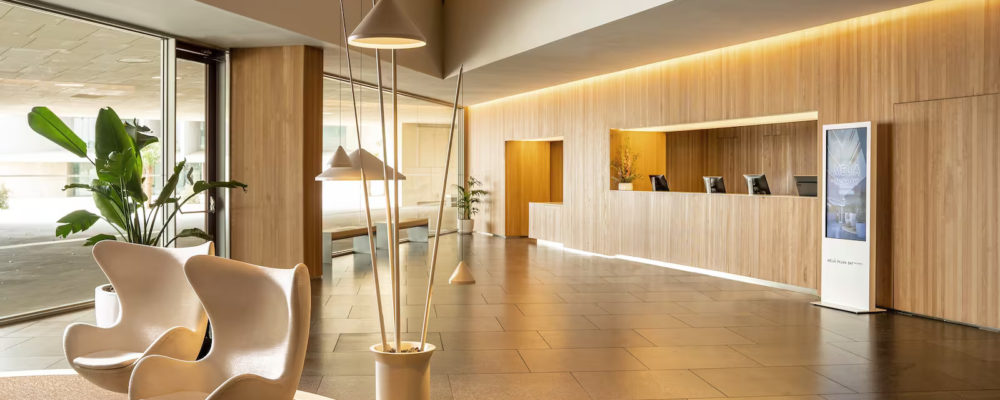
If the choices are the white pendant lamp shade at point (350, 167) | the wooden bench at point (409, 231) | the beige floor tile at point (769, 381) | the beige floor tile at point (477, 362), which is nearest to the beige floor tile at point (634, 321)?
the beige floor tile at point (477, 362)

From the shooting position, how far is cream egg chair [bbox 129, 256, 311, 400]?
10.5ft

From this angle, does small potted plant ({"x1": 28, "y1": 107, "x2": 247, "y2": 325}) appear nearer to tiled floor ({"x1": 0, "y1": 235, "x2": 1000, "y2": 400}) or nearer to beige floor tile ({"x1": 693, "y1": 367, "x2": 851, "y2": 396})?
tiled floor ({"x1": 0, "y1": 235, "x2": 1000, "y2": 400})

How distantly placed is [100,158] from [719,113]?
7084 millimetres

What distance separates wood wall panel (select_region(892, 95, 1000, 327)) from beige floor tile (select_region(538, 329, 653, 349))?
2992 millimetres

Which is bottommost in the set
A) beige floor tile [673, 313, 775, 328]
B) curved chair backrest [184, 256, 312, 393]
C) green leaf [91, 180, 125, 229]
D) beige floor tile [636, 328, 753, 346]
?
beige floor tile [636, 328, 753, 346]

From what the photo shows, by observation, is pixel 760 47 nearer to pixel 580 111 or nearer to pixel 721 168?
pixel 721 168

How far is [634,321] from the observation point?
21.9ft

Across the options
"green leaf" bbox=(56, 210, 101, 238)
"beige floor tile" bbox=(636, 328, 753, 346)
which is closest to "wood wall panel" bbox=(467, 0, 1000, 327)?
"beige floor tile" bbox=(636, 328, 753, 346)

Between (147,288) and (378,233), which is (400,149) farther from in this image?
(147,288)

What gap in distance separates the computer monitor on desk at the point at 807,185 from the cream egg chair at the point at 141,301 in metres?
6.69

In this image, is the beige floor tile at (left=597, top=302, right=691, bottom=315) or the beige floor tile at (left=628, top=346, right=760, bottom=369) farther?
the beige floor tile at (left=597, top=302, right=691, bottom=315)

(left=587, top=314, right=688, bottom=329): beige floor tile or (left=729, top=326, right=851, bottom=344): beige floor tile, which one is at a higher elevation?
(left=587, top=314, right=688, bottom=329): beige floor tile

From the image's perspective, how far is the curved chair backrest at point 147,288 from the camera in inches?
166

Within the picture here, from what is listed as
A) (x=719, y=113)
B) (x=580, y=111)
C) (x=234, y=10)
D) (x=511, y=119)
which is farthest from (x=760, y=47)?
(x=511, y=119)
